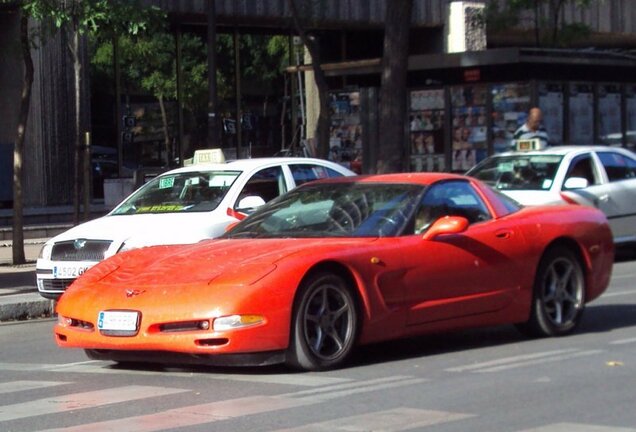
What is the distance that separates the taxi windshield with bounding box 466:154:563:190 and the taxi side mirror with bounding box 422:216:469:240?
8.02 metres

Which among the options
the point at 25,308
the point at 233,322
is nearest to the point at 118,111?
the point at 25,308

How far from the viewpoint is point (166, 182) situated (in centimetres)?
1393

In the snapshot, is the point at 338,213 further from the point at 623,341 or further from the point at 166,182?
the point at 166,182

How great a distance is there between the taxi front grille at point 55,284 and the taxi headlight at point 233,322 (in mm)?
4975

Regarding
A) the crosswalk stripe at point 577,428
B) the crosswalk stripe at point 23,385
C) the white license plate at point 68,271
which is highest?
the white license plate at point 68,271

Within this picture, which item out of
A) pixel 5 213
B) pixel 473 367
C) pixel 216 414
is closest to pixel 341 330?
pixel 473 367

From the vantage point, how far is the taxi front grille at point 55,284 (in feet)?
42.4

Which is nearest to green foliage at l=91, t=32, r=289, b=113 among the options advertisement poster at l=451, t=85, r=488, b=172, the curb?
advertisement poster at l=451, t=85, r=488, b=172

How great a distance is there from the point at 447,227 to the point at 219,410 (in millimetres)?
2607

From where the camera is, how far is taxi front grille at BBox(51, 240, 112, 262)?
12664 mm

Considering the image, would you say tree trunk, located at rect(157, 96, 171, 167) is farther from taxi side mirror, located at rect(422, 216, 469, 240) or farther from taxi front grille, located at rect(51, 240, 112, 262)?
taxi side mirror, located at rect(422, 216, 469, 240)

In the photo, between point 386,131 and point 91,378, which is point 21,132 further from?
point 91,378

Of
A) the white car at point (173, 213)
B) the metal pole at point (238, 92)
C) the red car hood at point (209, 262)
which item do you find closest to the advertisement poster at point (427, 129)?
the metal pole at point (238, 92)

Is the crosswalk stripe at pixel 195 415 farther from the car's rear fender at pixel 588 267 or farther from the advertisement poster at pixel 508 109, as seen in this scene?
the advertisement poster at pixel 508 109
